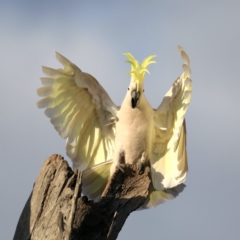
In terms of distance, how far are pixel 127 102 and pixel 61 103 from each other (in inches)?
37.3

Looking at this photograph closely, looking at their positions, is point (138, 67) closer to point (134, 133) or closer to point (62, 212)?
point (134, 133)

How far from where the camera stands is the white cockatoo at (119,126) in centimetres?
787

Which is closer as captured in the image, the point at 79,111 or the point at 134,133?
the point at 134,133

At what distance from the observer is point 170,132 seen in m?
8.05

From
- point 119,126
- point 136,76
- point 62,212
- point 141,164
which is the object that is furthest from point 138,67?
point 62,212

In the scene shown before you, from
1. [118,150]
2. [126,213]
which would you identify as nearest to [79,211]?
[126,213]

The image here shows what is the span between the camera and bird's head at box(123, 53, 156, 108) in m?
7.84

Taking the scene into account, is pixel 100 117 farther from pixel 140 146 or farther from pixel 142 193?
pixel 142 193

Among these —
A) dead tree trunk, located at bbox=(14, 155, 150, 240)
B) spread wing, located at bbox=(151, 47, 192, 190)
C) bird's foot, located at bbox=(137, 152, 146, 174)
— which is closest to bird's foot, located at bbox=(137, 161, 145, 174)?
bird's foot, located at bbox=(137, 152, 146, 174)

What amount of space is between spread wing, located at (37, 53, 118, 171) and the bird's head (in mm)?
493

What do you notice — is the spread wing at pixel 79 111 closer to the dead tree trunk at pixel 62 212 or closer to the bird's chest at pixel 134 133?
the bird's chest at pixel 134 133

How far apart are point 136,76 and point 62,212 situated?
270cm

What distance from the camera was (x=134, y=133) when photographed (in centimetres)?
791

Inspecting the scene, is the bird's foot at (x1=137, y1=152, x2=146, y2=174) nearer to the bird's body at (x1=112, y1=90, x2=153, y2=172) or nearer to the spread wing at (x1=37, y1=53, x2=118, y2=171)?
the bird's body at (x1=112, y1=90, x2=153, y2=172)
